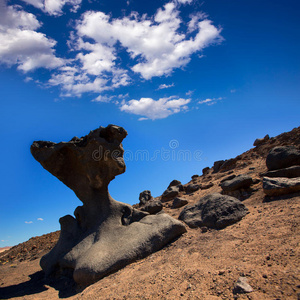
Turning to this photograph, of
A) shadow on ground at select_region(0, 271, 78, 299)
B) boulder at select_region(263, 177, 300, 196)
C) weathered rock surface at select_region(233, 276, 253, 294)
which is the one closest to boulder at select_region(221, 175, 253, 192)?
boulder at select_region(263, 177, 300, 196)

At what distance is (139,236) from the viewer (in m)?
5.93

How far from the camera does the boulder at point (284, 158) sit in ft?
28.2

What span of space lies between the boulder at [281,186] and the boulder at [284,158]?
6.26 ft

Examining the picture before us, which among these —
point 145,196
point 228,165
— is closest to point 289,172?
point 145,196

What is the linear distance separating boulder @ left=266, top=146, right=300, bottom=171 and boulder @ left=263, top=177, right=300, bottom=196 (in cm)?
191

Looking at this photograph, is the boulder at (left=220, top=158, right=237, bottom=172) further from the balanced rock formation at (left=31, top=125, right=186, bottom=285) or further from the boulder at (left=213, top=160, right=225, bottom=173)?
the balanced rock formation at (left=31, top=125, right=186, bottom=285)

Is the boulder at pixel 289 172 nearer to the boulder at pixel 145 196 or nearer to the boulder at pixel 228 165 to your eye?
the boulder at pixel 145 196

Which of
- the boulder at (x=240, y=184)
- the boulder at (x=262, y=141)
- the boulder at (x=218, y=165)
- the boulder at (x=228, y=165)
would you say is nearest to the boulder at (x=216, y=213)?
the boulder at (x=240, y=184)

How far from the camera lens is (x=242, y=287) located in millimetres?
2953

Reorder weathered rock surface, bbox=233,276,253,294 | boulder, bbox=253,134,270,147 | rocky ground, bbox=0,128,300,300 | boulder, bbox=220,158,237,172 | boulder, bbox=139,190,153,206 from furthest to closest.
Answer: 1. boulder, bbox=253,134,270,147
2. boulder, bbox=220,158,237,172
3. boulder, bbox=139,190,153,206
4. rocky ground, bbox=0,128,300,300
5. weathered rock surface, bbox=233,276,253,294

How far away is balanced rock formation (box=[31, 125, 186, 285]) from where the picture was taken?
5652 mm

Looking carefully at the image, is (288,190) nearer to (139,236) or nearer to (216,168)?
(139,236)

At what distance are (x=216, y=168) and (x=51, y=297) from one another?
1418 centimetres

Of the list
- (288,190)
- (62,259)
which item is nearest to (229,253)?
(288,190)
